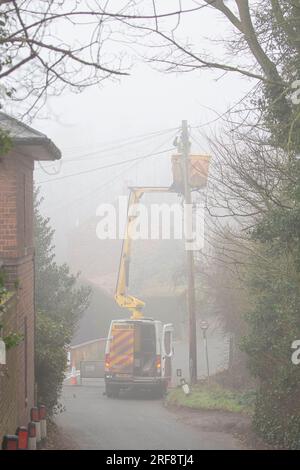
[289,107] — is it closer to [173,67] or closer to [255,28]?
[255,28]

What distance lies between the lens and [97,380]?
33.8m

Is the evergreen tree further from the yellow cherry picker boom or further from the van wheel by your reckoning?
the van wheel

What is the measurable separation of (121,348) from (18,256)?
43.1 feet

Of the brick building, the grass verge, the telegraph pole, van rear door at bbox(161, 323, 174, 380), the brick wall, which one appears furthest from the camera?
van rear door at bbox(161, 323, 174, 380)

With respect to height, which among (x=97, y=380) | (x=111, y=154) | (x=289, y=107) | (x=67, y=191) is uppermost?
(x=111, y=154)

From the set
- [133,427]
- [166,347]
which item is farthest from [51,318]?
[166,347]

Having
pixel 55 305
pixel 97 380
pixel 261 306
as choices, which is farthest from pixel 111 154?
pixel 261 306

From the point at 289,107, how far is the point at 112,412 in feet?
35.7

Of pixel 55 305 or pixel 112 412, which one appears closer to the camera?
pixel 112 412

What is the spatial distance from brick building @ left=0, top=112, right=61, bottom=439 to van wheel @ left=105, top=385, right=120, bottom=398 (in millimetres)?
11090

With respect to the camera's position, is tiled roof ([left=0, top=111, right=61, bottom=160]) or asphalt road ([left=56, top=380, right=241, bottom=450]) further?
asphalt road ([left=56, top=380, right=241, bottom=450])

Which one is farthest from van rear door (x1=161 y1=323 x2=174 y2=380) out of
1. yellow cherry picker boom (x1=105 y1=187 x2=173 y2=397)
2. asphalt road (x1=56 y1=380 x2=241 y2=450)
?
asphalt road (x1=56 y1=380 x2=241 y2=450)

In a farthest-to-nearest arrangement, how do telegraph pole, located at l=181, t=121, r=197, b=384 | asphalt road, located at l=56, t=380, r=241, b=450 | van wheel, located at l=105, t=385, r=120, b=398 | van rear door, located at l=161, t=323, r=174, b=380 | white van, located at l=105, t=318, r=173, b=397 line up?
van rear door, located at l=161, t=323, r=174, b=380, telegraph pole, located at l=181, t=121, r=197, b=384, van wheel, located at l=105, t=385, r=120, b=398, white van, located at l=105, t=318, r=173, b=397, asphalt road, located at l=56, t=380, r=241, b=450

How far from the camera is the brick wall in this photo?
416 inches
